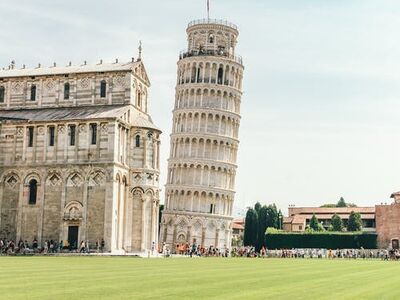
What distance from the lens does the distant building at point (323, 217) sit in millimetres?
117438

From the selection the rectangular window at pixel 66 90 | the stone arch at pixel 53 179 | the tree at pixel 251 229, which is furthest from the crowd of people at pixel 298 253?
the tree at pixel 251 229

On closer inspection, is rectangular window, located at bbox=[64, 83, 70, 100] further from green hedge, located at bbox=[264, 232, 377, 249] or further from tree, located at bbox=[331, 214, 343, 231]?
tree, located at bbox=[331, 214, 343, 231]

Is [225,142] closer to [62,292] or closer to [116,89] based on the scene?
[116,89]

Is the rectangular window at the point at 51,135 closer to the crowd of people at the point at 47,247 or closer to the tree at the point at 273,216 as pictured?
the crowd of people at the point at 47,247

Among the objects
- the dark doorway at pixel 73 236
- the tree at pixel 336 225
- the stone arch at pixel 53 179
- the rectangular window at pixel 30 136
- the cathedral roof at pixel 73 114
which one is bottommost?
the dark doorway at pixel 73 236

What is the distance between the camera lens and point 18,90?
6150 cm

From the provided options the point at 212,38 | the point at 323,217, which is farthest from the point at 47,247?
the point at 323,217

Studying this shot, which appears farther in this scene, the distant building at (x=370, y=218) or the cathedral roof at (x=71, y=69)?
the distant building at (x=370, y=218)

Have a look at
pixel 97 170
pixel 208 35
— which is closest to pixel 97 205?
pixel 97 170

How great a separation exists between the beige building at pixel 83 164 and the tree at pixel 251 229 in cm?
3921

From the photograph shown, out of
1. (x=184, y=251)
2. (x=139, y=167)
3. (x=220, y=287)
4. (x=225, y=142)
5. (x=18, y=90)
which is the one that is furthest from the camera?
(x=225, y=142)

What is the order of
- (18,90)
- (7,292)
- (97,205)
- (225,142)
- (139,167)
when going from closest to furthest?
1. (7,292)
2. (97,205)
3. (139,167)
4. (18,90)
5. (225,142)

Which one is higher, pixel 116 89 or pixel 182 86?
pixel 182 86

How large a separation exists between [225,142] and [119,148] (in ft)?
106
